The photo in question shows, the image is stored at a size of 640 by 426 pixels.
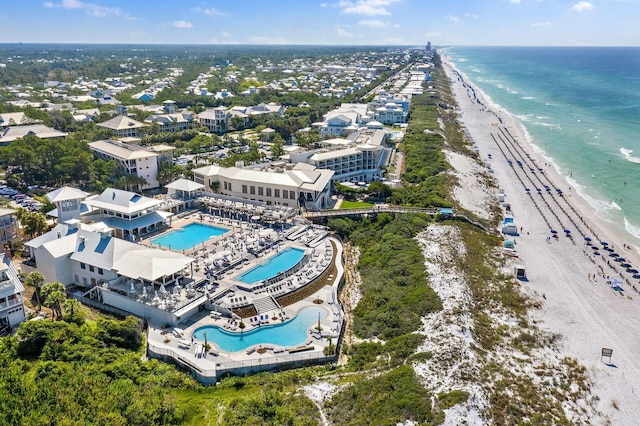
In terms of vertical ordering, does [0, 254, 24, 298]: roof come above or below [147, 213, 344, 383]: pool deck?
above

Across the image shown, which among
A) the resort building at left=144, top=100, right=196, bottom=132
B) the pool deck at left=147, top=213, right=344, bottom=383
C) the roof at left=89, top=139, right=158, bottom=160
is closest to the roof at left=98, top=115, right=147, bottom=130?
the resort building at left=144, top=100, right=196, bottom=132

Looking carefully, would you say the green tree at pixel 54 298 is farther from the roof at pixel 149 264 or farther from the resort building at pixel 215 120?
the resort building at pixel 215 120

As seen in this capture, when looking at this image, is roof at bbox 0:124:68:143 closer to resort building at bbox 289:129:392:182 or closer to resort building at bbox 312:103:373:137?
resort building at bbox 289:129:392:182

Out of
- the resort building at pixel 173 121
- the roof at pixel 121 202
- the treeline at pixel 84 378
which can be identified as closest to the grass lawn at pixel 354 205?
the roof at pixel 121 202

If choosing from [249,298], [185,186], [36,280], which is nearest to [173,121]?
[185,186]

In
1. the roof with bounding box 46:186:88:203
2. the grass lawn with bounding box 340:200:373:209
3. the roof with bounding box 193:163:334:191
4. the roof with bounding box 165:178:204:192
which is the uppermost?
the roof with bounding box 46:186:88:203

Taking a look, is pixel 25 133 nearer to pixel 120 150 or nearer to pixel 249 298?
pixel 120 150
